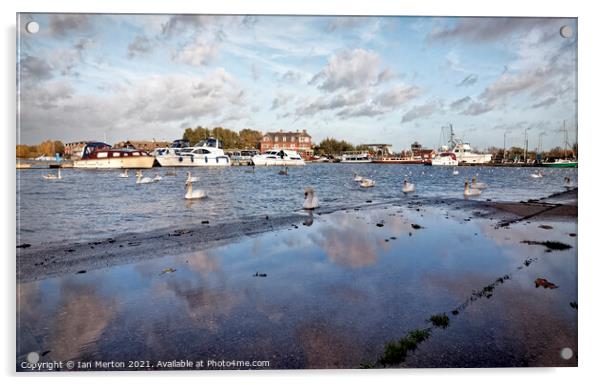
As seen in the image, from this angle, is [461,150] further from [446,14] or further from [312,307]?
[312,307]

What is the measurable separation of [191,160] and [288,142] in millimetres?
3073

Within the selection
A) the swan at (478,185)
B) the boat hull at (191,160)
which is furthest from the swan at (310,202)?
the swan at (478,185)

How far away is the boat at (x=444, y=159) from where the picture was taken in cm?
696

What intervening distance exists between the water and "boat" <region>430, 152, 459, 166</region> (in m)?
0.57

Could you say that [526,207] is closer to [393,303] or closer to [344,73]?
[344,73]

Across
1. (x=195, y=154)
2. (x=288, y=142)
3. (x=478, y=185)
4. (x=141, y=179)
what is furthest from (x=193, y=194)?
(x=478, y=185)

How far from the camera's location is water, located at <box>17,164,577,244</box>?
512cm

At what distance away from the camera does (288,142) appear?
7.73 m

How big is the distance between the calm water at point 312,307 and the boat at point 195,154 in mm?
3610

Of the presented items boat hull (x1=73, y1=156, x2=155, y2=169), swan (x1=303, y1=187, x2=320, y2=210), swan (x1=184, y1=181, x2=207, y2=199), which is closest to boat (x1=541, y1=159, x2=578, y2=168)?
swan (x1=303, y1=187, x2=320, y2=210)

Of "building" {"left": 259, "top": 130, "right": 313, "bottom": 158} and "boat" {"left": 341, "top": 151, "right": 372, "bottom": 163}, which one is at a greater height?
"building" {"left": 259, "top": 130, "right": 313, "bottom": 158}

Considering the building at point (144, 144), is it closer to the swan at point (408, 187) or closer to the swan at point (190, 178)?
the swan at point (190, 178)

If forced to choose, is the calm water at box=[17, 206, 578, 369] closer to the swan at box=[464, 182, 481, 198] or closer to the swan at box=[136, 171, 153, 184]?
the swan at box=[464, 182, 481, 198]
